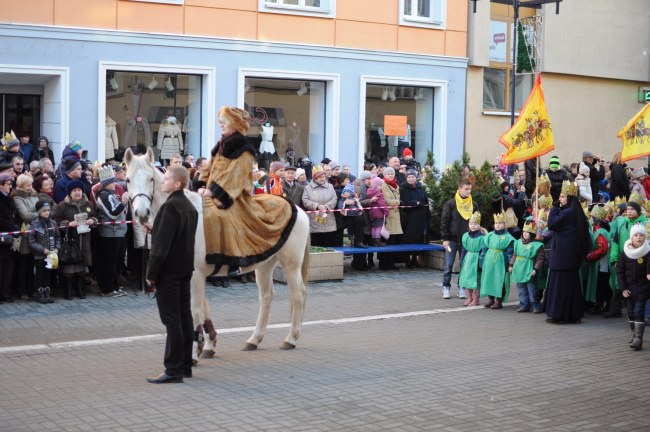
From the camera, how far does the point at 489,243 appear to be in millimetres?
15406

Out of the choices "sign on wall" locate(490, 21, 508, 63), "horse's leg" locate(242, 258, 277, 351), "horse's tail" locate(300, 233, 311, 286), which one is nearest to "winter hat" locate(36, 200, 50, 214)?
"horse's leg" locate(242, 258, 277, 351)

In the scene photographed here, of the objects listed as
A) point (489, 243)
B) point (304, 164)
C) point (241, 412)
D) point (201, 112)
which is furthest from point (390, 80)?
point (241, 412)

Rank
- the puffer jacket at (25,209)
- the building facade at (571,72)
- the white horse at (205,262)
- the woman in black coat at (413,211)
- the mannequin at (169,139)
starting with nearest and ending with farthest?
the white horse at (205,262)
the puffer jacket at (25,209)
the woman in black coat at (413,211)
the mannequin at (169,139)
the building facade at (571,72)

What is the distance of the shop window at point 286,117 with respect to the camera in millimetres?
23031

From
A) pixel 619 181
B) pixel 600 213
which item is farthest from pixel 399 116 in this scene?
pixel 600 213

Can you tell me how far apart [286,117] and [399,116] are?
132 inches

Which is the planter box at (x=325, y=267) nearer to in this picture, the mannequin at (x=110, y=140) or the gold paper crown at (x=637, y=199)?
the gold paper crown at (x=637, y=199)

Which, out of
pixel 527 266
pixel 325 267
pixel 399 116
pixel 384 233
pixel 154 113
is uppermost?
pixel 399 116

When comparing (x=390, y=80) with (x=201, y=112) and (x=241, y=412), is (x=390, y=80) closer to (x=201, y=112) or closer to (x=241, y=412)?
(x=201, y=112)

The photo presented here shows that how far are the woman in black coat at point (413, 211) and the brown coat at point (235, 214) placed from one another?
7.99 metres

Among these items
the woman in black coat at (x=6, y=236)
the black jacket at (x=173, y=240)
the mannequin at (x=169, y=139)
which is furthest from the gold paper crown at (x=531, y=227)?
the mannequin at (x=169, y=139)

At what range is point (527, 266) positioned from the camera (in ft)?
49.2

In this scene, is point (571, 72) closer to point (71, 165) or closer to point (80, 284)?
point (71, 165)

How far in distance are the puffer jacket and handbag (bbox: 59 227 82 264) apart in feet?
1.58
